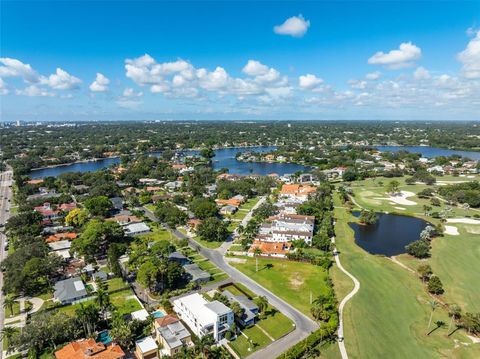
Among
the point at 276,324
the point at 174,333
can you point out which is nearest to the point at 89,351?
the point at 174,333

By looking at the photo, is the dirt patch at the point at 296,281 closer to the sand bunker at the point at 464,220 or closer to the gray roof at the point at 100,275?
the gray roof at the point at 100,275

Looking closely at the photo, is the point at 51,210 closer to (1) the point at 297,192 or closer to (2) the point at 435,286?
(1) the point at 297,192

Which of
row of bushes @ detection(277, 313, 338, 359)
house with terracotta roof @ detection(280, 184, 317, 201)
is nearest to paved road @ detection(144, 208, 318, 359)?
row of bushes @ detection(277, 313, 338, 359)

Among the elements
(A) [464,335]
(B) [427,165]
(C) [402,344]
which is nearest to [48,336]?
(C) [402,344]

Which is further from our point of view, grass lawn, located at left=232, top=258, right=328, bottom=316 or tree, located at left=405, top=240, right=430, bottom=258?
tree, located at left=405, top=240, right=430, bottom=258

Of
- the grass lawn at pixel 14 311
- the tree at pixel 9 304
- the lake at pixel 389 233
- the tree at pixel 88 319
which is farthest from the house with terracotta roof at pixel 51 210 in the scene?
the lake at pixel 389 233

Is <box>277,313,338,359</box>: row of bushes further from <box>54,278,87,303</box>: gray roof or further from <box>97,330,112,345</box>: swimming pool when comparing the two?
<box>54,278,87,303</box>: gray roof
